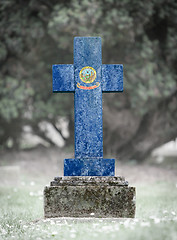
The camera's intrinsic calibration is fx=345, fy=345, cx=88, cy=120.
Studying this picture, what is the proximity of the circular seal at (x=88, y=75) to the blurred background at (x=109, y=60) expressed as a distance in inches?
187

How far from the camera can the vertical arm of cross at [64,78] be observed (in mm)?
5324

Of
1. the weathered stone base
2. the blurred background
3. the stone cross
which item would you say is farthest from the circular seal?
the blurred background

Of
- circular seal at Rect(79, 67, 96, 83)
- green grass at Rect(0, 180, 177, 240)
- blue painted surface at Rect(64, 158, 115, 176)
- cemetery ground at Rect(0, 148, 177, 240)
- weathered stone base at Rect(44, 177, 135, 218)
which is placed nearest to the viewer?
green grass at Rect(0, 180, 177, 240)

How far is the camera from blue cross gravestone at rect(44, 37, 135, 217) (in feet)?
15.5

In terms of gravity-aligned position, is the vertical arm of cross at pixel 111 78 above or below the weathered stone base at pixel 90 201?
above

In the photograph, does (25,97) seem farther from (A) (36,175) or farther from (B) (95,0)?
(B) (95,0)

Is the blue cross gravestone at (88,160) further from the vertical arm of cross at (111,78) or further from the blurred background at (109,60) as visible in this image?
the blurred background at (109,60)

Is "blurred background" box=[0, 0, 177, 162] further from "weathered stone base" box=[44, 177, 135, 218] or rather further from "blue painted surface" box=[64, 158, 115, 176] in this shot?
"weathered stone base" box=[44, 177, 135, 218]

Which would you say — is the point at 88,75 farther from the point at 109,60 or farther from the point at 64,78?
the point at 109,60

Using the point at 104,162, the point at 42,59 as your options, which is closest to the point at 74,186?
the point at 104,162

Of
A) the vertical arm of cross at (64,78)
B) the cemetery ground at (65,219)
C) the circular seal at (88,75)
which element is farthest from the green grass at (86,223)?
the circular seal at (88,75)

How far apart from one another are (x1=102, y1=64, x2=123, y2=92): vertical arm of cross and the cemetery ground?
6.33 feet

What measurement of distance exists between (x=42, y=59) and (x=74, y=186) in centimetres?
740

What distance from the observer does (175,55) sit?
1075cm
